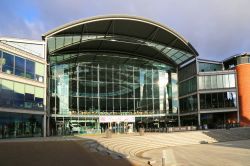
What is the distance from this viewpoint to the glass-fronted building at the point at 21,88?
3784 centimetres

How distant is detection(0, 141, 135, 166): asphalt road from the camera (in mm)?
20605

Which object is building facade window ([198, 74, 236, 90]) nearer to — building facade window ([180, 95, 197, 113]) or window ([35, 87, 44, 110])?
building facade window ([180, 95, 197, 113])

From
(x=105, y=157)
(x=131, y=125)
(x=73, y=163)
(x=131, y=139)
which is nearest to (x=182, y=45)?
(x=131, y=125)

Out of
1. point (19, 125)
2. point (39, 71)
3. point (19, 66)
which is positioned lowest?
point (19, 125)

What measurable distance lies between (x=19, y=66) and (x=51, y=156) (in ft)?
65.1

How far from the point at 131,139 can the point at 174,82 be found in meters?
29.1

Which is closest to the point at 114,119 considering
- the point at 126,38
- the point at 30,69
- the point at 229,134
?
the point at 126,38

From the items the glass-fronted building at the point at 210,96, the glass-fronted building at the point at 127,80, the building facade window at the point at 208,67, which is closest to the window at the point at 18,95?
the glass-fronted building at the point at 127,80

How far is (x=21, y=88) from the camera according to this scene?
1585 inches

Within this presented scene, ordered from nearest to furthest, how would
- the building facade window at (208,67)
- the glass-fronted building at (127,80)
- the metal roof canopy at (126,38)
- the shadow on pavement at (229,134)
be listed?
1. the shadow on pavement at (229,134)
2. the metal roof canopy at (126,38)
3. the glass-fronted building at (127,80)
4. the building facade window at (208,67)

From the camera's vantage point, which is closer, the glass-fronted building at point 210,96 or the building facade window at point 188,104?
the glass-fronted building at point 210,96

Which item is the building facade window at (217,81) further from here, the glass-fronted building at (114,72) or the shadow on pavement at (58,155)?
the shadow on pavement at (58,155)

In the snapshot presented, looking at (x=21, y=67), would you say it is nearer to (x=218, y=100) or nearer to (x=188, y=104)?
(x=188, y=104)

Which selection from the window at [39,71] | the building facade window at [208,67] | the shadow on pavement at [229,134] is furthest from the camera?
the building facade window at [208,67]
